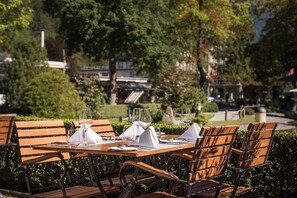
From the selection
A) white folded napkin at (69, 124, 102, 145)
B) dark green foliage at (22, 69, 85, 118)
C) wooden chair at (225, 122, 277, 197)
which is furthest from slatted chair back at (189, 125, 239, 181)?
dark green foliage at (22, 69, 85, 118)

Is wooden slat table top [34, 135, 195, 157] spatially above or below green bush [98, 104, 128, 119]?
below

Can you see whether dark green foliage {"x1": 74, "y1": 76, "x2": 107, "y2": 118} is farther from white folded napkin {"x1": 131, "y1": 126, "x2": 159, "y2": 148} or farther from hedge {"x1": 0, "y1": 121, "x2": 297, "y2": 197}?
white folded napkin {"x1": 131, "y1": 126, "x2": 159, "y2": 148}

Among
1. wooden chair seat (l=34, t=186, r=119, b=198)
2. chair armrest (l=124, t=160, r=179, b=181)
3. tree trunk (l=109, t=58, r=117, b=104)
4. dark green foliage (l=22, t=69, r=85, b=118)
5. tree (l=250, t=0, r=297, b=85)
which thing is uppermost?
tree (l=250, t=0, r=297, b=85)

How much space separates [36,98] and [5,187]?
1151 cm

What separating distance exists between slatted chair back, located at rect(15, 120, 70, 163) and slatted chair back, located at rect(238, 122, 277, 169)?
7.73 feet

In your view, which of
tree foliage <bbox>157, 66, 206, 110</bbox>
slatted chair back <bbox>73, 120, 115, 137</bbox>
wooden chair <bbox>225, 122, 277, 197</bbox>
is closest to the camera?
wooden chair <bbox>225, 122, 277, 197</bbox>

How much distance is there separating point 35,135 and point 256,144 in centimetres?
265

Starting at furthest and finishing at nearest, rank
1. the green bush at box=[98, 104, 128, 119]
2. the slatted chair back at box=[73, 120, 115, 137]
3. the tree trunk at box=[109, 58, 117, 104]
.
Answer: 1. the tree trunk at box=[109, 58, 117, 104]
2. the green bush at box=[98, 104, 128, 119]
3. the slatted chair back at box=[73, 120, 115, 137]

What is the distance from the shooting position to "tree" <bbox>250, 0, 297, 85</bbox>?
4253 centimetres

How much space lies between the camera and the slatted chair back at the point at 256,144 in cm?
550

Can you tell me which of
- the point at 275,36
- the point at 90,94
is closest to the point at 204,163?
the point at 90,94

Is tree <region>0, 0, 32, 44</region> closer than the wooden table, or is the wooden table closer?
the wooden table

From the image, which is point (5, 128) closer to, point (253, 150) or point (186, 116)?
point (186, 116)

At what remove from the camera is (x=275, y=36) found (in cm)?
4356
